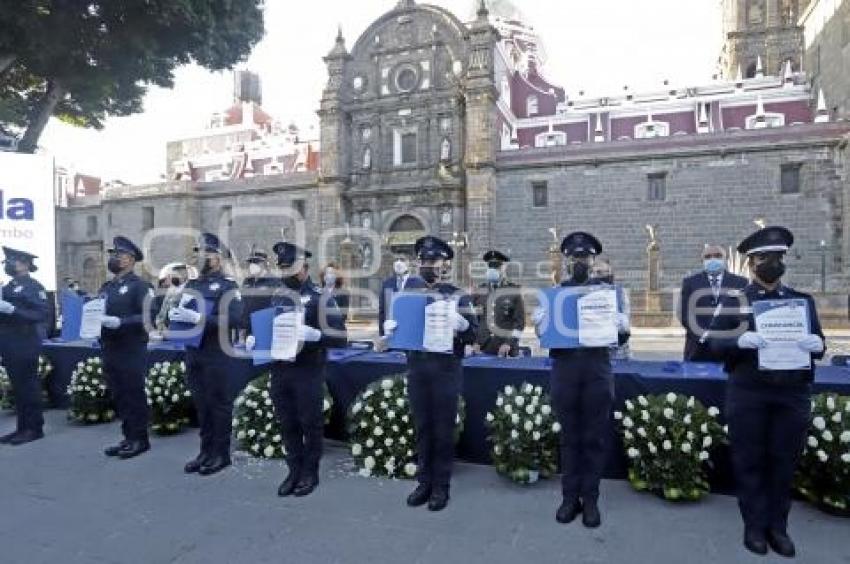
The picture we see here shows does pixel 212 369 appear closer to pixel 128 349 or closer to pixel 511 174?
pixel 128 349

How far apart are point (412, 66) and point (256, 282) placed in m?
31.5

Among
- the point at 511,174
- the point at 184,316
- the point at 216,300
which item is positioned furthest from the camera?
the point at 511,174

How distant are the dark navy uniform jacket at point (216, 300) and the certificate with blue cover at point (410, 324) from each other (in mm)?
1999

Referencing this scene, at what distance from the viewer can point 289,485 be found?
4.94 meters

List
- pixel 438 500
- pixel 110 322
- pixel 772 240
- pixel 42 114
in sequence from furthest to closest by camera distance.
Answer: pixel 42 114 → pixel 110 322 → pixel 438 500 → pixel 772 240

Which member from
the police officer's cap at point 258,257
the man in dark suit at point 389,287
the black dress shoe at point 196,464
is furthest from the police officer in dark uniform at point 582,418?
the black dress shoe at point 196,464

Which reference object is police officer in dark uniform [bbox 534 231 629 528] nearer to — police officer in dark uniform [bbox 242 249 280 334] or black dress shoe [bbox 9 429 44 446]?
police officer in dark uniform [bbox 242 249 280 334]

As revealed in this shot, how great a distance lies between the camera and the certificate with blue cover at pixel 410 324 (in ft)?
15.0

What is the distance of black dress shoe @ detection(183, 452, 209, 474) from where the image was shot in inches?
216

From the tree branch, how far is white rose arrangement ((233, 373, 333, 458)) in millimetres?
10699

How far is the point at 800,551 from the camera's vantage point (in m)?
3.75

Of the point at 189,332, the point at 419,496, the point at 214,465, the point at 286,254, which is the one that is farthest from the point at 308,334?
the point at 214,465

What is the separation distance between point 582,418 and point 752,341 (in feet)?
4.49

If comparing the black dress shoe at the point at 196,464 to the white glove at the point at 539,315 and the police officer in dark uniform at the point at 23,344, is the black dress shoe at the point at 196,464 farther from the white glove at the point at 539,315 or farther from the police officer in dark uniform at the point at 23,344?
the white glove at the point at 539,315
